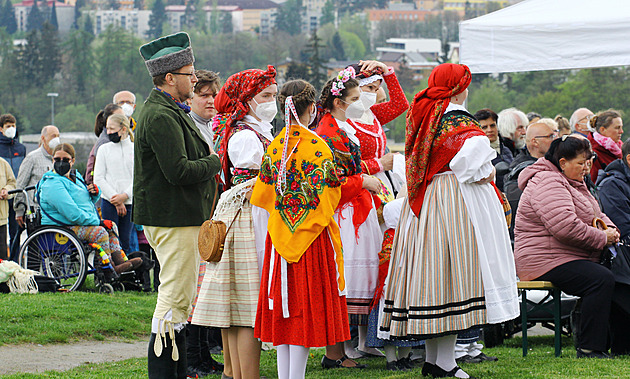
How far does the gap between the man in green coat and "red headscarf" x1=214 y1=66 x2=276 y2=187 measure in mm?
372

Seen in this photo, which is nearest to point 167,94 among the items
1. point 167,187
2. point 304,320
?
point 167,187

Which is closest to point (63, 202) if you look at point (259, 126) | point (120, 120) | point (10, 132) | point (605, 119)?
point (120, 120)

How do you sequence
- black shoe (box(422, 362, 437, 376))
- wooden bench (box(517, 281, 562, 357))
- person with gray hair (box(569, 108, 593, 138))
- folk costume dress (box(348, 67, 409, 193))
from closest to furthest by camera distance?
1. black shoe (box(422, 362, 437, 376))
2. folk costume dress (box(348, 67, 409, 193))
3. wooden bench (box(517, 281, 562, 357))
4. person with gray hair (box(569, 108, 593, 138))

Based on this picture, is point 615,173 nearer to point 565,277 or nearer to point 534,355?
point 565,277

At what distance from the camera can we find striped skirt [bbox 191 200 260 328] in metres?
5.02

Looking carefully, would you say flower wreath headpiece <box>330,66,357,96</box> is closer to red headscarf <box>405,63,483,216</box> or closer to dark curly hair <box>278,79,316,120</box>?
red headscarf <box>405,63,483,216</box>

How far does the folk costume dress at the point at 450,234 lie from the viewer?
522 centimetres

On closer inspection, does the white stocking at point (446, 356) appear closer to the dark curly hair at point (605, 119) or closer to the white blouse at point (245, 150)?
the white blouse at point (245, 150)

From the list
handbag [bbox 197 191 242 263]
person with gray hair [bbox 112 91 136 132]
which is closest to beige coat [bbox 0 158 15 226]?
person with gray hair [bbox 112 91 136 132]

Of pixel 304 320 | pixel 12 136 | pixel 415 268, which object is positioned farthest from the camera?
pixel 12 136

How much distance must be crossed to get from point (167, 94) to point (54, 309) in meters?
3.42

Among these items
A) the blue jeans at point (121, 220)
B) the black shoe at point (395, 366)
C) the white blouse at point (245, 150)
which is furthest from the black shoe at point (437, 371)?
the blue jeans at point (121, 220)

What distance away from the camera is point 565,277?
6.32 meters

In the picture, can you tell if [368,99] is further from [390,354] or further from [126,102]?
[126,102]
